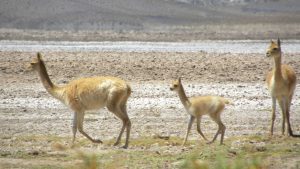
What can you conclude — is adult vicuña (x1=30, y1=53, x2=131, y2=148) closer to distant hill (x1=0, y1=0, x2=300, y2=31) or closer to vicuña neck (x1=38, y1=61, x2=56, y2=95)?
vicuña neck (x1=38, y1=61, x2=56, y2=95)

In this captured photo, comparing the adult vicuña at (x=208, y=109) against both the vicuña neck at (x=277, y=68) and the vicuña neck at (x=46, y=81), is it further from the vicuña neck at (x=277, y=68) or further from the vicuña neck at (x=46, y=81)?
the vicuña neck at (x=46, y=81)

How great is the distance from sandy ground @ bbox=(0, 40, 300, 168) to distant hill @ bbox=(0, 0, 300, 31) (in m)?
31.6

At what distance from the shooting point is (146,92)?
18.6 meters

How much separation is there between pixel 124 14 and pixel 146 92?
4562cm

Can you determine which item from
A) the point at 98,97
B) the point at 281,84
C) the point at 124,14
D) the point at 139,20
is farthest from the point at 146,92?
the point at 124,14

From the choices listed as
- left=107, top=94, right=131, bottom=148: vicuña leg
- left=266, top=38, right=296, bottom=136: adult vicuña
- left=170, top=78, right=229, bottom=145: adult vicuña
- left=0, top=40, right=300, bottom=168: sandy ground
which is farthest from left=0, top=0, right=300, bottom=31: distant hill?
left=107, top=94, right=131, bottom=148: vicuña leg

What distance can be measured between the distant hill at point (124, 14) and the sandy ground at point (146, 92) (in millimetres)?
31619

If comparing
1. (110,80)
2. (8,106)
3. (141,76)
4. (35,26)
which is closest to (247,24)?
(35,26)

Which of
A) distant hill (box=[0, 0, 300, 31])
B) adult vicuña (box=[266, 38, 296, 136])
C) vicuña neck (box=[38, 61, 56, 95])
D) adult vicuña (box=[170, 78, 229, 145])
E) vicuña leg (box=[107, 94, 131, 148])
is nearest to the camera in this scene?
vicuña leg (box=[107, 94, 131, 148])

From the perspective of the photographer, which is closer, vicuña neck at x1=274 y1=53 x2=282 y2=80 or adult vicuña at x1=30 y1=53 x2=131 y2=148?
adult vicuña at x1=30 y1=53 x2=131 y2=148

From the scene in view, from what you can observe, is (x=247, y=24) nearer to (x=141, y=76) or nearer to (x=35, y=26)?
(x=35, y=26)

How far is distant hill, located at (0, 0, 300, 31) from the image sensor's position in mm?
58812

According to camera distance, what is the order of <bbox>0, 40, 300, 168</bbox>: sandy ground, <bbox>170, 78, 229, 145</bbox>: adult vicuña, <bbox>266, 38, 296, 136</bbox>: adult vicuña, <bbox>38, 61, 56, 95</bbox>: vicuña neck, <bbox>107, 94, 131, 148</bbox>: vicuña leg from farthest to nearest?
<bbox>0, 40, 300, 168</bbox>: sandy ground
<bbox>38, 61, 56, 95</bbox>: vicuña neck
<bbox>266, 38, 296, 136</bbox>: adult vicuña
<bbox>170, 78, 229, 145</bbox>: adult vicuña
<bbox>107, 94, 131, 148</bbox>: vicuña leg

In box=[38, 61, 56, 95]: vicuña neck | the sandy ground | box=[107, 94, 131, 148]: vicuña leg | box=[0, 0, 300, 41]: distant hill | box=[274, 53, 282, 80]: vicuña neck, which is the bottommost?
box=[0, 0, 300, 41]: distant hill
